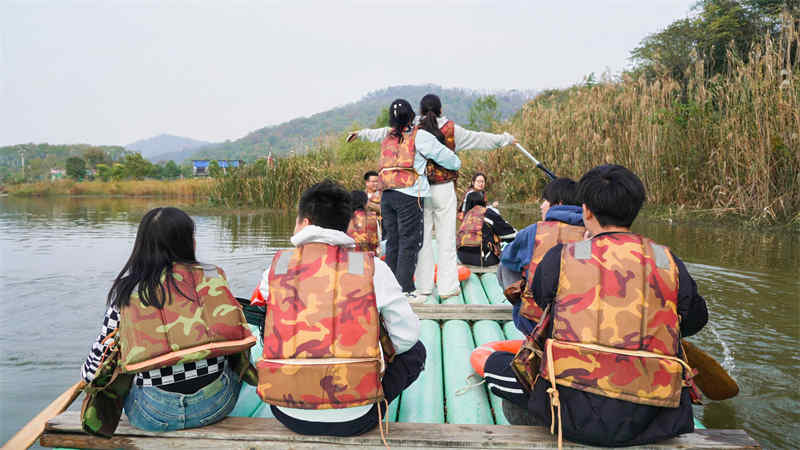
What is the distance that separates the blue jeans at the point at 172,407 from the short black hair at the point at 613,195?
5.27ft

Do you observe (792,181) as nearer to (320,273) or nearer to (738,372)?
(738,372)

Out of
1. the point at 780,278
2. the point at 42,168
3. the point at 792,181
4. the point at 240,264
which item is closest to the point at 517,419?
the point at 780,278

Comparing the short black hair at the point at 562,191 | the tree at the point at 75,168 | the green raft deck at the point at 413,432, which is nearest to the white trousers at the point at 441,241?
the short black hair at the point at 562,191

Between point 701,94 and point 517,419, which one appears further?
point 701,94

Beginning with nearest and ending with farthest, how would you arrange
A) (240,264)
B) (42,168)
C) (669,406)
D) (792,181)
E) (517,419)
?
(669,406)
(517,419)
(240,264)
(792,181)
(42,168)

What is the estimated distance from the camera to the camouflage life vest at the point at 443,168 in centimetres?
416

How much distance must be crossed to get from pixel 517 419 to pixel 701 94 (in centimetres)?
985

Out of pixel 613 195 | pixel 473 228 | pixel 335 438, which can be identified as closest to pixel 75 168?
pixel 473 228

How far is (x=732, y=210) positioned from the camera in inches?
369

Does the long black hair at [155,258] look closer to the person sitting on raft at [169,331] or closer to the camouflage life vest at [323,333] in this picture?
the person sitting on raft at [169,331]

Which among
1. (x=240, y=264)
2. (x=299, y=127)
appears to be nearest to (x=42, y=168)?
(x=299, y=127)

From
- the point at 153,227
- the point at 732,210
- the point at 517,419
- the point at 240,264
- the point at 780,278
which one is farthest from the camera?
the point at 732,210

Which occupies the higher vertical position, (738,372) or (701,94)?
(701,94)

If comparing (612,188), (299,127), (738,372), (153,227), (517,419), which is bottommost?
(738,372)
